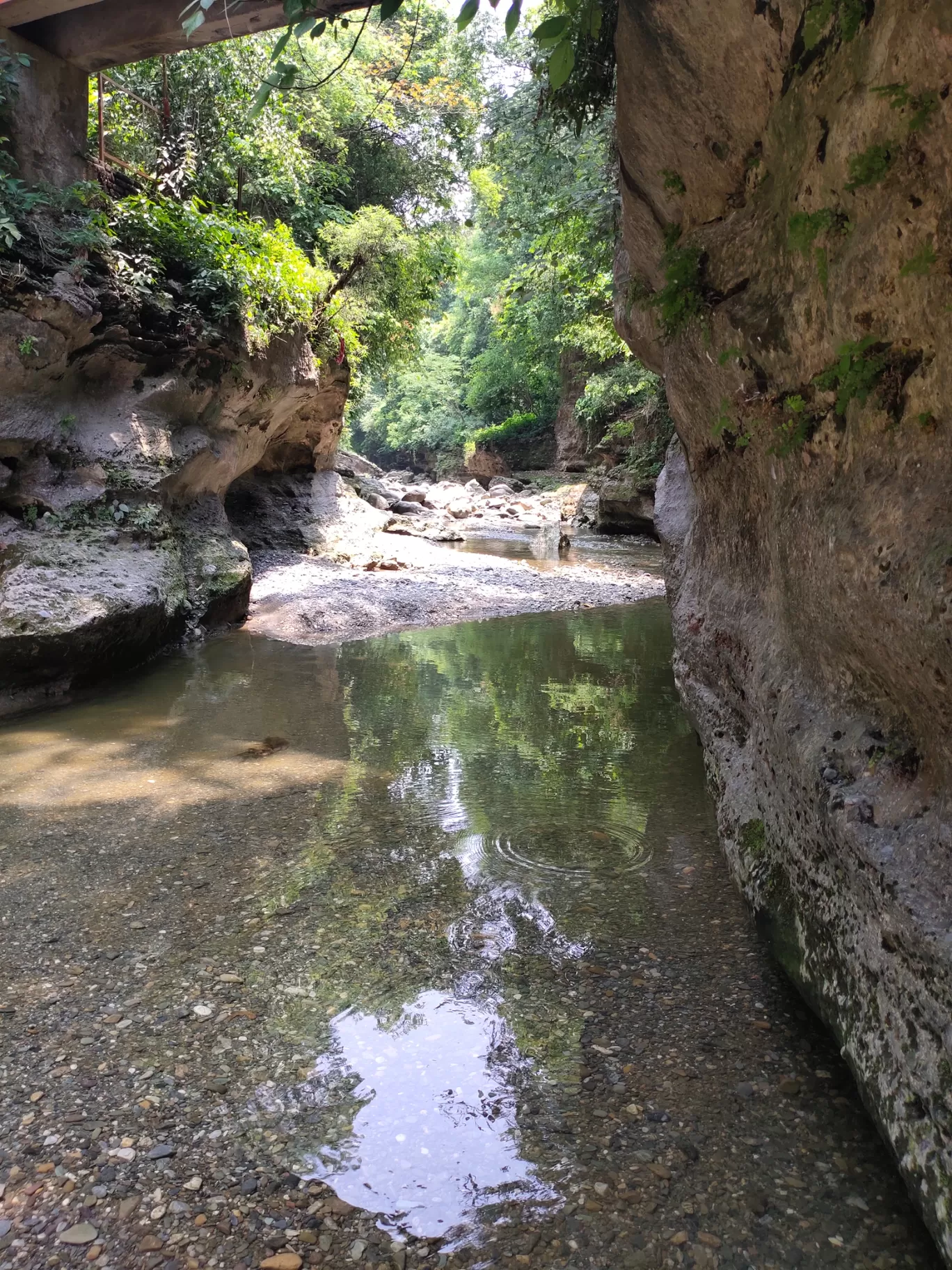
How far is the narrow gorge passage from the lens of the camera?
6.73 ft

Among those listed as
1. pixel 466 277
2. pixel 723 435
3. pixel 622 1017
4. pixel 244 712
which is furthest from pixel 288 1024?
pixel 466 277

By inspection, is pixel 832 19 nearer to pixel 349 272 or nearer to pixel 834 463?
pixel 834 463

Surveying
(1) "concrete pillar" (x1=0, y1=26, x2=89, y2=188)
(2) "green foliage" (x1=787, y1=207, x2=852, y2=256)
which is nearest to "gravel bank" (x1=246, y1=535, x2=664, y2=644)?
(1) "concrete pillar" (x1=0, y1=26, x2=89, y2=188)

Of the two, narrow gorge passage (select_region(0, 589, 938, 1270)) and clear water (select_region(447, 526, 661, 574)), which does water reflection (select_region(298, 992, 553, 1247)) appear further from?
clear water (select_region(447, 526, 661, 574))

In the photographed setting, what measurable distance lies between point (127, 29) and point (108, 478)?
4285mm

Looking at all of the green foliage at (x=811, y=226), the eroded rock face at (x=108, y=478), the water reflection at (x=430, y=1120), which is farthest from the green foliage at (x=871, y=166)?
the eroded rock face at (x=108, y=478)

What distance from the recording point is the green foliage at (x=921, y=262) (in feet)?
7.16

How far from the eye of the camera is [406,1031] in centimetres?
278

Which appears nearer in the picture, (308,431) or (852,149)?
(852,149)

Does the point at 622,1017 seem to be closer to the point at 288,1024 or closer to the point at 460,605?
the point at 288,1024

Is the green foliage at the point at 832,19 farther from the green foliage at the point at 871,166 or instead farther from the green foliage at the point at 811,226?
the green foliage at the point at 811,226

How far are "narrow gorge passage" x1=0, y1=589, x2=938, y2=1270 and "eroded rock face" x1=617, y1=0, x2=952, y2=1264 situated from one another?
1.03 ft

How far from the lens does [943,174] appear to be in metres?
2.13

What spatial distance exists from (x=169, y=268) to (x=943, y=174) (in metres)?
8.79
